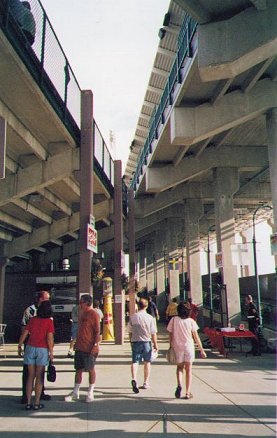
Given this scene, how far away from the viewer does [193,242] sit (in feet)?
88.3

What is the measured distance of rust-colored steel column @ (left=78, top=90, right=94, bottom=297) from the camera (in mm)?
11439

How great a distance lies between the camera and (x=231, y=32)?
1012 cm

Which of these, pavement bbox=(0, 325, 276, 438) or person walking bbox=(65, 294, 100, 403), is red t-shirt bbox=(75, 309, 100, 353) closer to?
person walking bbox=(65, 294, 100, 403)

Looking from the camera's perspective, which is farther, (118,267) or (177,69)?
(118,267)

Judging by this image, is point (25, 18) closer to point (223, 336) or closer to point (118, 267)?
point (223, 336)

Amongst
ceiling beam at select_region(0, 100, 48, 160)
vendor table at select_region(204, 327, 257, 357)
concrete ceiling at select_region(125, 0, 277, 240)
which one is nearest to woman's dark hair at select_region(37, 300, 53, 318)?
ceiling beam at select_region(0, 100, 48, 160)

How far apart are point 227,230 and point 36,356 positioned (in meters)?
13.8

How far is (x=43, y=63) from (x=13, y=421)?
7892mm

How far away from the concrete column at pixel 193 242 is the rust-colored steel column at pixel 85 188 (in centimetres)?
1525

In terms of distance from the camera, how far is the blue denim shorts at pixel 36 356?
702 cm

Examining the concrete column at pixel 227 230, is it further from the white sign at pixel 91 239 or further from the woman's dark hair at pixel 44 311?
the woman's dark hair at pixel 44 311

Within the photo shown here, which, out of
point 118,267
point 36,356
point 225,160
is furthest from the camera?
point 225,160

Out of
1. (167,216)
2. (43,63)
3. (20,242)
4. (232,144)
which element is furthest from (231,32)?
(167,216)

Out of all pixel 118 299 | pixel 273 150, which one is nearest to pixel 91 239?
pixel 273 150
